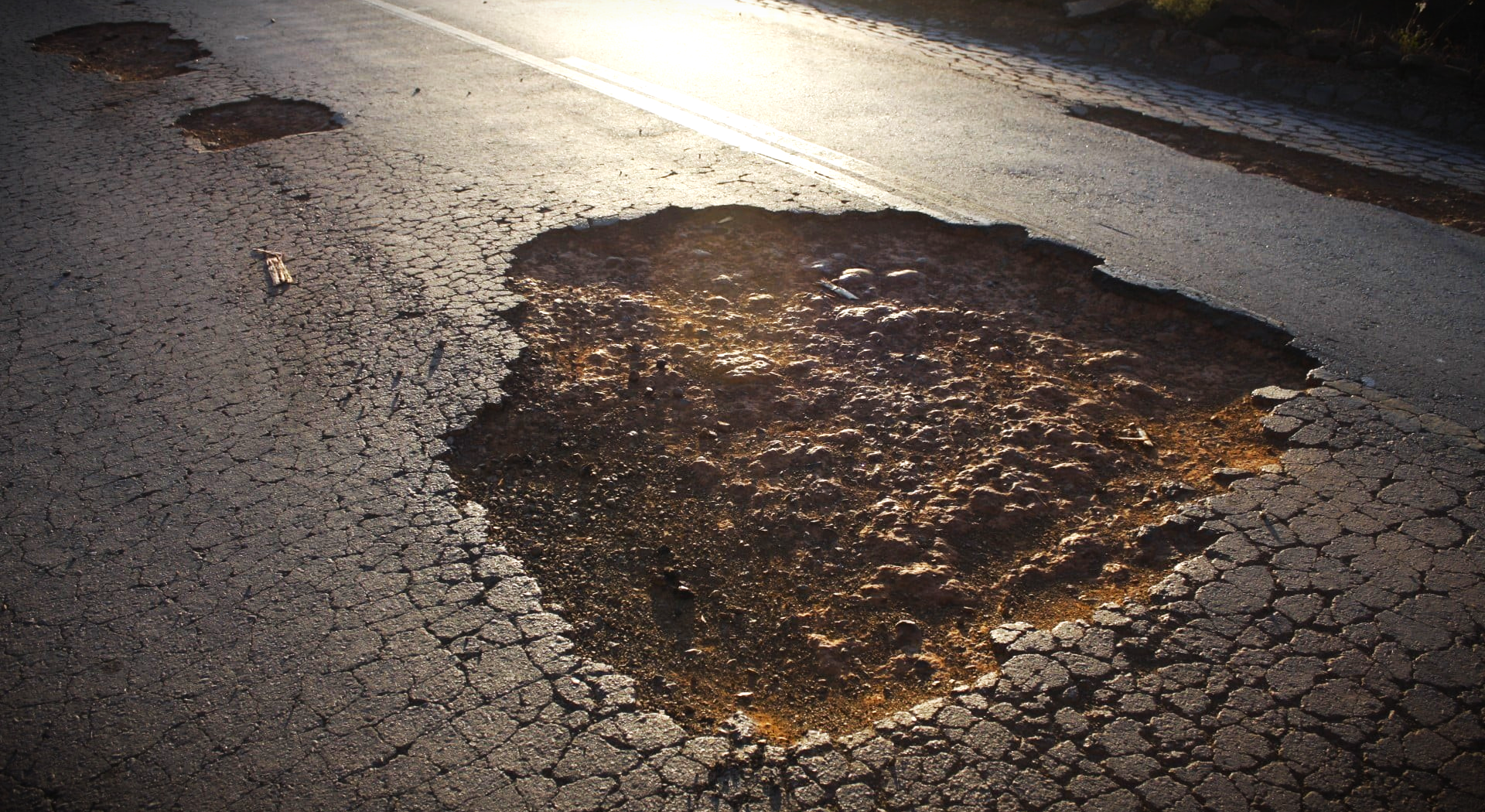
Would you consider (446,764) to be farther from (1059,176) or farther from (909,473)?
(1059,176)

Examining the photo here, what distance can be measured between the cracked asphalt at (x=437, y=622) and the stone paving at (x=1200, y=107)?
3718mm

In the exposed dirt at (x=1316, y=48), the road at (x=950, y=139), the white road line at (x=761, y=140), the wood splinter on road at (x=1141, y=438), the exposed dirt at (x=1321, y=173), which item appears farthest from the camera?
the exposed dirt at (x=1316, y=48)

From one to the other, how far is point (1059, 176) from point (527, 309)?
3.44 meters

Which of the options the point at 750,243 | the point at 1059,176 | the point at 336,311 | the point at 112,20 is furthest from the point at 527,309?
the point at 112,20

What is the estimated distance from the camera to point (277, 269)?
4.54m

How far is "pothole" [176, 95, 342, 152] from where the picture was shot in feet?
20.6

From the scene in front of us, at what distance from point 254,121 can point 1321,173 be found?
279 inches

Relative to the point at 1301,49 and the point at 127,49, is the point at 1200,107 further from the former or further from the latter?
the point at 127,49

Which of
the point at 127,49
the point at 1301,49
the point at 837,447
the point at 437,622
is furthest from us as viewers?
the point at 127,49

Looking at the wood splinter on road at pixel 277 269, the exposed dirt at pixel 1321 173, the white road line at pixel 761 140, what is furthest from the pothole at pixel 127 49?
the exposed dirt at pixel 1321 173

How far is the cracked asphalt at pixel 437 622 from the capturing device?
2.22 meters

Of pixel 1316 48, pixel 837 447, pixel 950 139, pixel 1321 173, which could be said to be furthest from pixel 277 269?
pixel 1316 48

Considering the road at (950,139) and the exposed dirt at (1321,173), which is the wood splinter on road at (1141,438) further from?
the exposed dirt at (1321,173)

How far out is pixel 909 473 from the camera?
3346 mm
